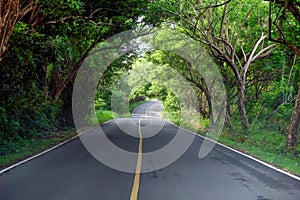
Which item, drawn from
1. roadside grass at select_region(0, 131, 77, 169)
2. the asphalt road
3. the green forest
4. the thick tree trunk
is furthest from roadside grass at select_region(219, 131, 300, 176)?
roadside grass at select_region(0, 131, 77, 169)

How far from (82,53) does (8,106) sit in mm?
12213

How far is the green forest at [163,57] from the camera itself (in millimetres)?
13039

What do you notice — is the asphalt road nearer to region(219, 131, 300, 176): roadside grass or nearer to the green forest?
region(219, 131, 300, 176): roadside grass

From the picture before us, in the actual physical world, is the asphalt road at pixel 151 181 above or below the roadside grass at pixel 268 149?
above

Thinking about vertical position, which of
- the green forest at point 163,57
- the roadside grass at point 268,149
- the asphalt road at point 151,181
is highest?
the green forest at point 163,57

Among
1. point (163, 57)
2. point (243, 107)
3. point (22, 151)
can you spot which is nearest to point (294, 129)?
point (243, 107)

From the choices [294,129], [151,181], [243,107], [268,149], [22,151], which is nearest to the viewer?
[151,181]

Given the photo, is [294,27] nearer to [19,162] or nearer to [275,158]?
[275,158]

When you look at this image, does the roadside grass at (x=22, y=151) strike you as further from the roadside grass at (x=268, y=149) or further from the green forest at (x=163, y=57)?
the roadside grass at (x=268, y=149)

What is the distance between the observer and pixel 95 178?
29.4ft

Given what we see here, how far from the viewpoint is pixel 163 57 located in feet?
108

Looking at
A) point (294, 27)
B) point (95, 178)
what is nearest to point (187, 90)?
point (294, 27)

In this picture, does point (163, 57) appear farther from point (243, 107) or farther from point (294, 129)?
point (294, 129)

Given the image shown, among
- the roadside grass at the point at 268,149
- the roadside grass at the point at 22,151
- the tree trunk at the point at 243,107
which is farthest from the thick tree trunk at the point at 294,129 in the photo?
the roadside grass at the point at 22,151
